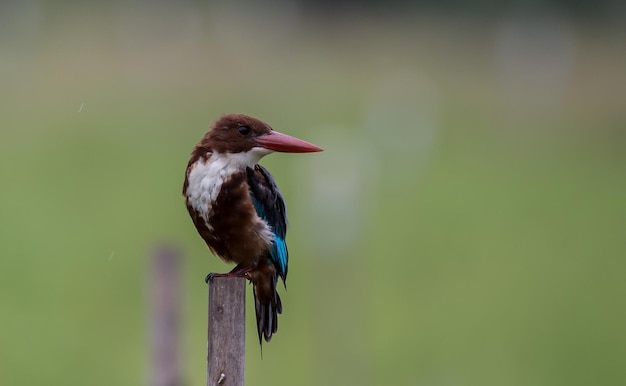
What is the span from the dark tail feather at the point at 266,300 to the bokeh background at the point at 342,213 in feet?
8.56

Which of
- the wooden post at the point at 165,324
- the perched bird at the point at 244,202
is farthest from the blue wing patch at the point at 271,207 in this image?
the wooden post at the point at 165,324

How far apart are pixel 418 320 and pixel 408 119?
9618 mm

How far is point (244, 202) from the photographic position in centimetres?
441

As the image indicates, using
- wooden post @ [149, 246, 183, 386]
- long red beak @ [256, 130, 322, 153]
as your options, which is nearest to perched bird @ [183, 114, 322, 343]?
long red beak @ [256, 130, 322, 153]

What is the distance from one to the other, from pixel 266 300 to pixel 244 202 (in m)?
0.32

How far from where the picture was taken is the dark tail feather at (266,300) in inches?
171

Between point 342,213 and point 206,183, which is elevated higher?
point 206,183

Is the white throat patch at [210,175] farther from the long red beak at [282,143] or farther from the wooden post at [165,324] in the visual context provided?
the wooden post at [165,324]

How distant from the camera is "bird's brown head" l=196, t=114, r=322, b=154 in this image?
4418mm

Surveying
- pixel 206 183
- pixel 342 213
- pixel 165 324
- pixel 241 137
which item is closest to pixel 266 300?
pixel 206 183

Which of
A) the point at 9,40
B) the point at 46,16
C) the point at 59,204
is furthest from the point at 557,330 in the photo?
the point at 46,16

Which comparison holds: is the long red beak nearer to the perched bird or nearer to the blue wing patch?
the perched bird

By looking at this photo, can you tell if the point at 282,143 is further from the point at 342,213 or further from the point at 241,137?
the point at 342,213

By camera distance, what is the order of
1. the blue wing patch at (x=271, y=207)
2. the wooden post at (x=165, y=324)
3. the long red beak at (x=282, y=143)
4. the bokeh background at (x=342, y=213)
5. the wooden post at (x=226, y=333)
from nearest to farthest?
the wooden post at (x=226, y=333) < the long red beak at (x=282, y=143) < the blue wing patch at (x=271, y=207) < the wooden post at (x=165, y=324) < the bokeh background at (x=342, y=213)
